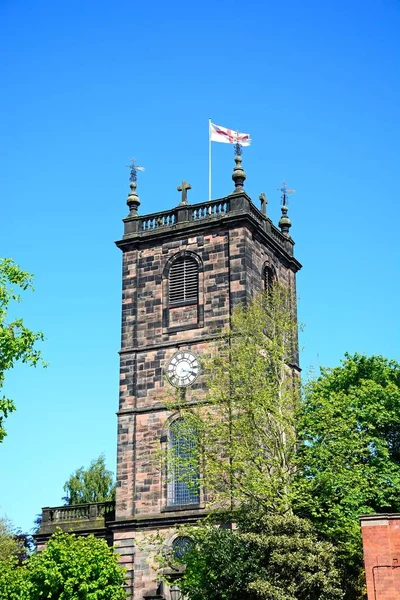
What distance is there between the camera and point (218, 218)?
39.8 metres

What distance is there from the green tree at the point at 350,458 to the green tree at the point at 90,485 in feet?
69.4

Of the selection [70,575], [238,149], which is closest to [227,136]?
[238,149]

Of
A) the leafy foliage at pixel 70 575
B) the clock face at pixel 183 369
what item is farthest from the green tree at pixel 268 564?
the clock face at pixel 183 369

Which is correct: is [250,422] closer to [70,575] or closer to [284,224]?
[70,575]

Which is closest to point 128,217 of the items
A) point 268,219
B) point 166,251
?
point 166,251

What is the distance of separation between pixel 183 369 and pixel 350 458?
873cm

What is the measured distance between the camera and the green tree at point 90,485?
53.6m

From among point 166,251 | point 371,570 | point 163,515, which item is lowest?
point 371,570

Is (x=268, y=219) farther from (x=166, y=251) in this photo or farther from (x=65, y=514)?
(x=65, y=514)

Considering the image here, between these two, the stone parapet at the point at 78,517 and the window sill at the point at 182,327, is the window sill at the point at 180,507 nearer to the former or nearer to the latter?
the stone parapet at the point at 78,517

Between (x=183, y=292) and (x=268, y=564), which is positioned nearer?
(x=268, y=564)

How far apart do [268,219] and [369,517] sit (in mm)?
19127

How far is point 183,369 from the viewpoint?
38719mm

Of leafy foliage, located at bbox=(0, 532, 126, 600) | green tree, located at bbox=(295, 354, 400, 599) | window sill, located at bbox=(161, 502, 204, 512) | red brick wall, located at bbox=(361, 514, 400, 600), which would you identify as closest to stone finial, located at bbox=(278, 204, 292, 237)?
green tree, located at bbox=(295, 354, 400, 599)
